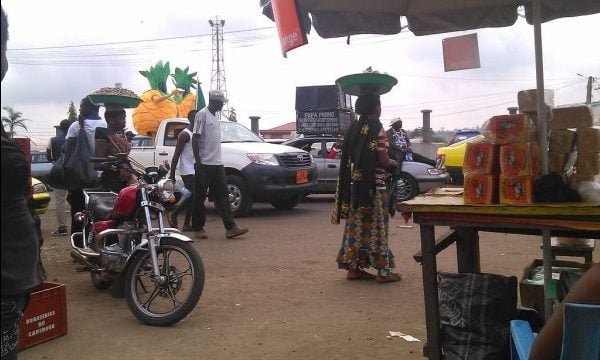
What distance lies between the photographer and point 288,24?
344 centimetres

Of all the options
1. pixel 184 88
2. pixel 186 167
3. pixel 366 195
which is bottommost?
pixel 366 195

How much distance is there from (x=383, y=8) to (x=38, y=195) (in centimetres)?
687

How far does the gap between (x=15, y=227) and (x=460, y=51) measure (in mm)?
3024

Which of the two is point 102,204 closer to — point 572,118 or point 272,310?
point 272,310

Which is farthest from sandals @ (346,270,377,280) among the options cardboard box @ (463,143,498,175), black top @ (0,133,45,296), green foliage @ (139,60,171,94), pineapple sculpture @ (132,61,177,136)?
green foliage @ (139,60,171,94)

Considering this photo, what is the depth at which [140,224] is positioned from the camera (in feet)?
15.2

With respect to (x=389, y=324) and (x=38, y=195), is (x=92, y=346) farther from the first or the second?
(x=38, y=195)

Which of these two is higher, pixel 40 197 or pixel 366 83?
pixel 366 83

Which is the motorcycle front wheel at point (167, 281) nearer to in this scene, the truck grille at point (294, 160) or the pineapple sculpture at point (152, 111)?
the truck grille at point (294, 160)

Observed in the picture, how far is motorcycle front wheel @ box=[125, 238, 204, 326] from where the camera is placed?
4.06m

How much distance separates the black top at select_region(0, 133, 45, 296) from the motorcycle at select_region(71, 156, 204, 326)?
2330mm

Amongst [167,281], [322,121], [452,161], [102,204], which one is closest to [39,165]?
[322,121]

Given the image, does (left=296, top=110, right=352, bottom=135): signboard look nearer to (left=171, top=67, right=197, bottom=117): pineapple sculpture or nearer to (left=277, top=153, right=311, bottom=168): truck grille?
(left=171, top=67, right=197, bottom=117): pineapple sculpture

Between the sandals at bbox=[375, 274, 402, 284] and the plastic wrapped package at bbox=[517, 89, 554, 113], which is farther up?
the plastic wrapped package at bbox=[517, 89, 554, 113]
